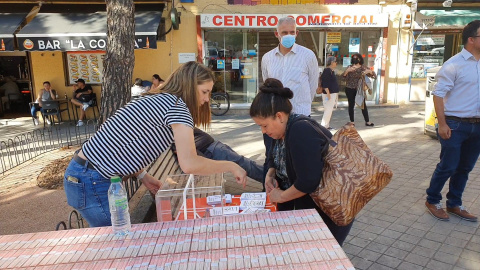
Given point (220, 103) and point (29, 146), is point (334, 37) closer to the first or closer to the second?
point (220, 103)

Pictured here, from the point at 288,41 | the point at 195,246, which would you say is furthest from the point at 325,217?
the point at 288,41

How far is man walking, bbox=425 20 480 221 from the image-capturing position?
11.0ft

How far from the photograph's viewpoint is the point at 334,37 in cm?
1141

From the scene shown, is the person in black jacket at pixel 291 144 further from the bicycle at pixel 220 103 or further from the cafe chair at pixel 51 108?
the cafe chair at pixel 51 108

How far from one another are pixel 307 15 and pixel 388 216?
8.02 metres

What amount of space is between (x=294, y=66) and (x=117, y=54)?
8.40ft

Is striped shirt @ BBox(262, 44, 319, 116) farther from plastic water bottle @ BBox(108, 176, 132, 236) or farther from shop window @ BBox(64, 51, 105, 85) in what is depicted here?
shop window @ BBox(64, 51, 105, 85)

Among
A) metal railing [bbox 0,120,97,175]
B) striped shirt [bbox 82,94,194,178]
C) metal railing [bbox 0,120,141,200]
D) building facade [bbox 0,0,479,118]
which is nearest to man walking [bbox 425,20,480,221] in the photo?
striped shirt [bbox 82,94,194,178]

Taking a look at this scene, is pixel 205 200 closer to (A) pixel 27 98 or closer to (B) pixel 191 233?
(B) pixel 191 233

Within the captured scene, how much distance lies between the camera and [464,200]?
415 centimetres

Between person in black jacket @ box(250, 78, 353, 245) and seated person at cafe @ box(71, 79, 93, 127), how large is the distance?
9.07m

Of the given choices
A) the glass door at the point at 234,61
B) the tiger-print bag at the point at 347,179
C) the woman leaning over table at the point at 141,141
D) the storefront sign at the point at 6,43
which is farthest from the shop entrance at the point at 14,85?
the tiger-print bag at the point at 347,179

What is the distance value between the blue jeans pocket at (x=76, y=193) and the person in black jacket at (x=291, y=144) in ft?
3.63

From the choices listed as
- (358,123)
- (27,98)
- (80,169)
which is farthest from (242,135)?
(27,98)
